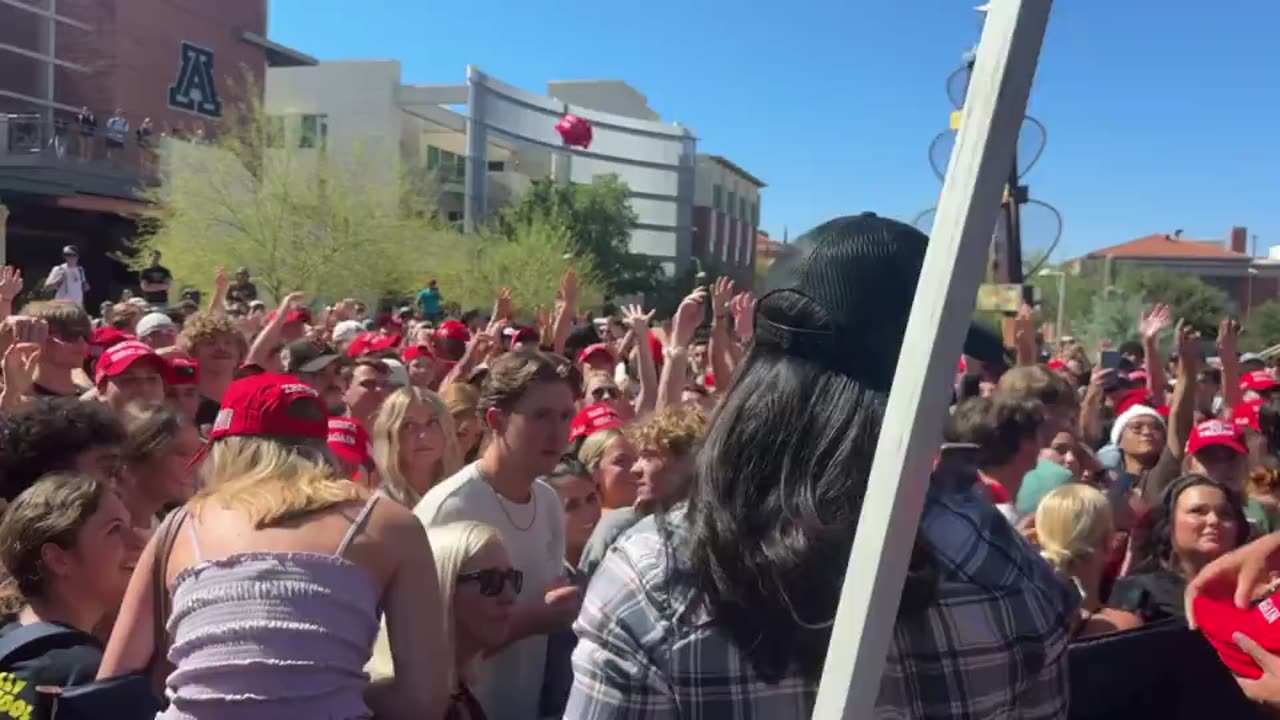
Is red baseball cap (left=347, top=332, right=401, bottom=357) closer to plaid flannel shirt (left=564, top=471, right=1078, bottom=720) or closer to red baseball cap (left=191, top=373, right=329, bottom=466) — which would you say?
red baseball cap (left=191, top=373, right=329, bottom=466)

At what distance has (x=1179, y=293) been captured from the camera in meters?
54.4

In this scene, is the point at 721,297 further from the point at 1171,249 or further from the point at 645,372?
the point at 1171,249

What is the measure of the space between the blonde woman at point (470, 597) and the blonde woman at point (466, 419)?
2.63 m

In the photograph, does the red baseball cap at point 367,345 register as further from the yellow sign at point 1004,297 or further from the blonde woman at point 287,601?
the blonde woman at point 287,601

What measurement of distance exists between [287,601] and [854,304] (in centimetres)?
126

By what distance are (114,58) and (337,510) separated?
47073mm

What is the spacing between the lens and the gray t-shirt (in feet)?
12.4

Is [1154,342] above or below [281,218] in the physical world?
below

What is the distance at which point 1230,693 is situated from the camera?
9.48 ft

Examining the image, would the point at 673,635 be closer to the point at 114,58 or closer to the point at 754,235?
A: the point at 114,58

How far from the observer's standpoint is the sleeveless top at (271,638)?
2113 mm

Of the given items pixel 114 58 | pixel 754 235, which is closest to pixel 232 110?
pixel 114 58

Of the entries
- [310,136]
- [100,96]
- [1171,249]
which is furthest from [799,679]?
[1171,249]

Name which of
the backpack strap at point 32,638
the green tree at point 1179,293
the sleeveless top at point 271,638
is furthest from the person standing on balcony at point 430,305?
the green tree at point 1179,293
